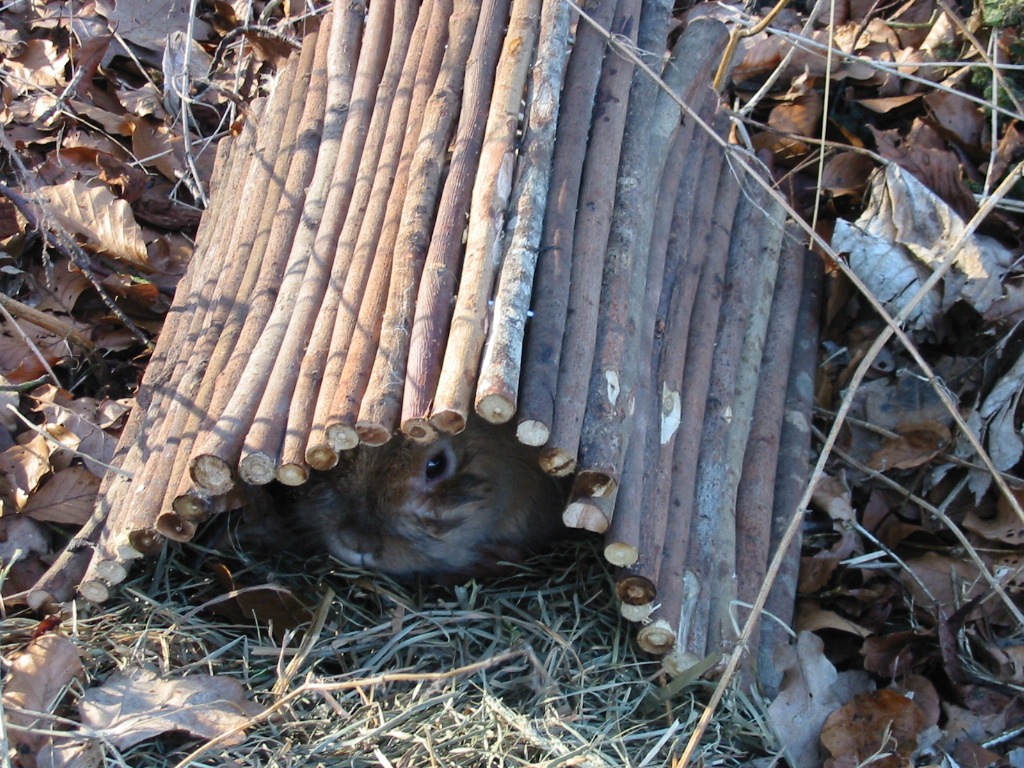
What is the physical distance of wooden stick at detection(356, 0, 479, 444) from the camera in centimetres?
293

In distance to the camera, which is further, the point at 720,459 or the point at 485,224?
the point at 720,459

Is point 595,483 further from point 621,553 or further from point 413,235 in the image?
point 413,235

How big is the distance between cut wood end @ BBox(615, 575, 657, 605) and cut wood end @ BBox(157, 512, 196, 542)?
4.09ft

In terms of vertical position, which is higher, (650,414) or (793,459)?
(650,414)

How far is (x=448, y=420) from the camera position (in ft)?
9.35

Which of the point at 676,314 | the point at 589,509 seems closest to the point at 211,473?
the point at 589,509

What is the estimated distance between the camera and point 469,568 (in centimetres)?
390

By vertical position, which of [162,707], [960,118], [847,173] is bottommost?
[162,707]

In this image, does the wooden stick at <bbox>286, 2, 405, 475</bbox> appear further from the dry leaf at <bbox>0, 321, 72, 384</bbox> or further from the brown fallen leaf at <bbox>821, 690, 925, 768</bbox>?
the brown fallen leaf at <bbox>821, 690, 925, 768</bbox>

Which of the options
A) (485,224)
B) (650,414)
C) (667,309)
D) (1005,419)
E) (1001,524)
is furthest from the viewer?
(1005,419)

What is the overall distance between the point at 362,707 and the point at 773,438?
170 cm

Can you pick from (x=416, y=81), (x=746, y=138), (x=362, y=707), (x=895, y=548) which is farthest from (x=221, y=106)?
(x=895, y=548)

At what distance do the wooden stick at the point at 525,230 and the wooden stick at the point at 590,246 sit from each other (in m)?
0.14

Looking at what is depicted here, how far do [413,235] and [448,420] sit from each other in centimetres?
68
